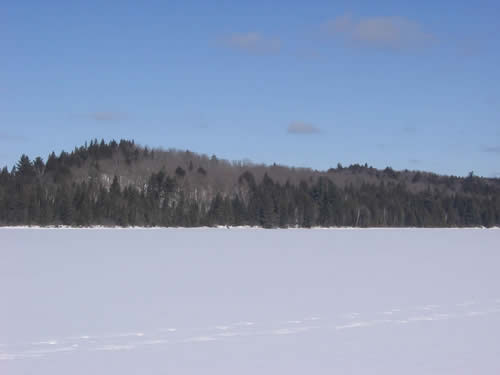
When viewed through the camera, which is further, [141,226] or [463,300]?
[141,226]

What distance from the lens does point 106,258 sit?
27.5 meters

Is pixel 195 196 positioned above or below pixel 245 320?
above

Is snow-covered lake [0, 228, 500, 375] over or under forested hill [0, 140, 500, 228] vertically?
under

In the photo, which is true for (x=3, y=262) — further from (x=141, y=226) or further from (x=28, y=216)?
(x=141, y=226)

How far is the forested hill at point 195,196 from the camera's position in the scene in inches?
3337

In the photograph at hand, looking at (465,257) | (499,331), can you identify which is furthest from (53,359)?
(465,257)

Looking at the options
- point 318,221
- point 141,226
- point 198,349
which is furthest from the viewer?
point 318,221

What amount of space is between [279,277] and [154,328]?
9332mm

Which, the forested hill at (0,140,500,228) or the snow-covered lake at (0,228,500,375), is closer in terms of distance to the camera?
the snow-covered lake at (0,228,500,375)

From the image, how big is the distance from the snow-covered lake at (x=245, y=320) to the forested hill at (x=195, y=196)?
2479 inches

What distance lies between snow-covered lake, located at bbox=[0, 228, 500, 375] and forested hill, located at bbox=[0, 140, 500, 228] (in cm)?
6295

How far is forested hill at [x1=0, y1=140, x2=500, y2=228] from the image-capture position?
8475 centimetres

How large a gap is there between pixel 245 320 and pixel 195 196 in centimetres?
10328

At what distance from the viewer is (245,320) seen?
12633 mm
